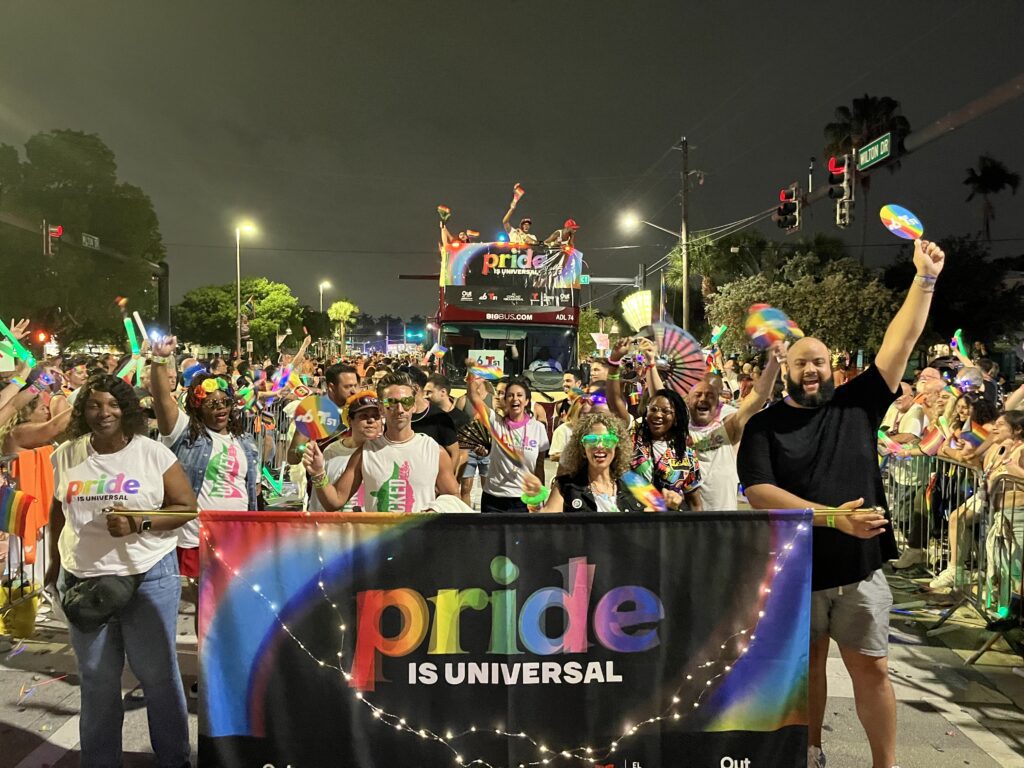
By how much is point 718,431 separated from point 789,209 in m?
11.6

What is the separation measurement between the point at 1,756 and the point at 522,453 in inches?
139

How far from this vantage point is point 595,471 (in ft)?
13.3

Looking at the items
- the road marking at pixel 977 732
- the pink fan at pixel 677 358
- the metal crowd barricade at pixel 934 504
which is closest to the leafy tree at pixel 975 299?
the metal crowd barricade at pixel 934 504

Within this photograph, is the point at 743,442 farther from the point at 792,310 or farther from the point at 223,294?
the point at 223,294

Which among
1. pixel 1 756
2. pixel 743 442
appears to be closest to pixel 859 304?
pixel 743 442

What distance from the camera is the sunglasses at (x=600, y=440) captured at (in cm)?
399

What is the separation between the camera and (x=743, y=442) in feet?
11.9

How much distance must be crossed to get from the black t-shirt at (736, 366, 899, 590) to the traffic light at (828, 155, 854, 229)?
10179mm

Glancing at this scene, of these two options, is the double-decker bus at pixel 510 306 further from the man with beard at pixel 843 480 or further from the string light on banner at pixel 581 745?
the string light on banner at pixel 581 745

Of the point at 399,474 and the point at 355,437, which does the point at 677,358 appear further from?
the point at 399,474

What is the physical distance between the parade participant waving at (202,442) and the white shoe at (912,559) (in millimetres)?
6158

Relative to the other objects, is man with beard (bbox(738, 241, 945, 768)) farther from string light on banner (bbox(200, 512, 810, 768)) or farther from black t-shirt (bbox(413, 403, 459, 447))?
black t-shirt (bbox(413, 403, 459, 447))

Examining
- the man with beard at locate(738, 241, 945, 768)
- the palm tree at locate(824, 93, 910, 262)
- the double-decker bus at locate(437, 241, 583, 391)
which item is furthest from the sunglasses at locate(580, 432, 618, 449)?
the palm tree at locate(824, 93, 910, 262)

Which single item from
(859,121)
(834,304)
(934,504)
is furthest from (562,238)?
(859,121)
